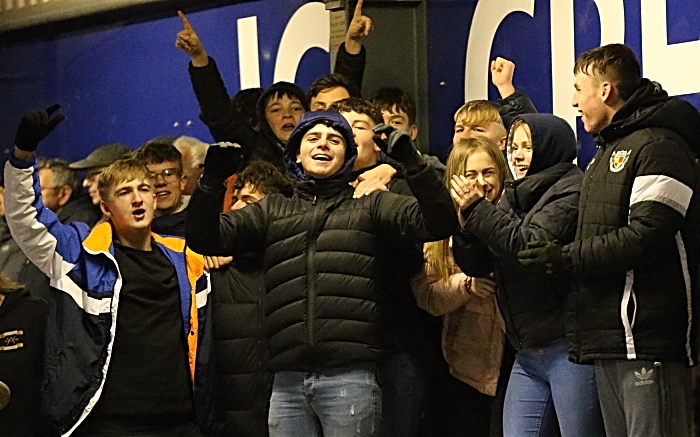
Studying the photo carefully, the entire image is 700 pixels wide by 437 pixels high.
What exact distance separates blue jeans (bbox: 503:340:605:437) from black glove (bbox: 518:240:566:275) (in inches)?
13.0

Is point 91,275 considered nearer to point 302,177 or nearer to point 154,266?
point 154,266

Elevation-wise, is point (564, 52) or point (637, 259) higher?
point (564, 52)

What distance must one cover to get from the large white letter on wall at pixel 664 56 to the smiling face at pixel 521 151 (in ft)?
2.83

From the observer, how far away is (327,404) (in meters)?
4.54

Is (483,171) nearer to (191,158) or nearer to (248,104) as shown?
(248,104)

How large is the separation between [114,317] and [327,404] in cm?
92

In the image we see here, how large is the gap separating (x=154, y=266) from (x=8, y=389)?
699mm

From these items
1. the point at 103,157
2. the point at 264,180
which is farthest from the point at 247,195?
the point at 103,157

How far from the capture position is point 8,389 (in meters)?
4.92

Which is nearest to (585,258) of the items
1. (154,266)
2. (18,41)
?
(154,266)

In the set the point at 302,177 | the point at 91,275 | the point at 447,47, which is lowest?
the point at 91,275

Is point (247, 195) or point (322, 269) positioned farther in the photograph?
point (247, 195)

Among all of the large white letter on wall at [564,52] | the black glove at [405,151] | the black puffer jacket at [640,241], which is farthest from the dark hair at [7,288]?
the large white letter on wall at [564,52]

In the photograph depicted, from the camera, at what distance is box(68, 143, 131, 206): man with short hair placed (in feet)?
22.7
